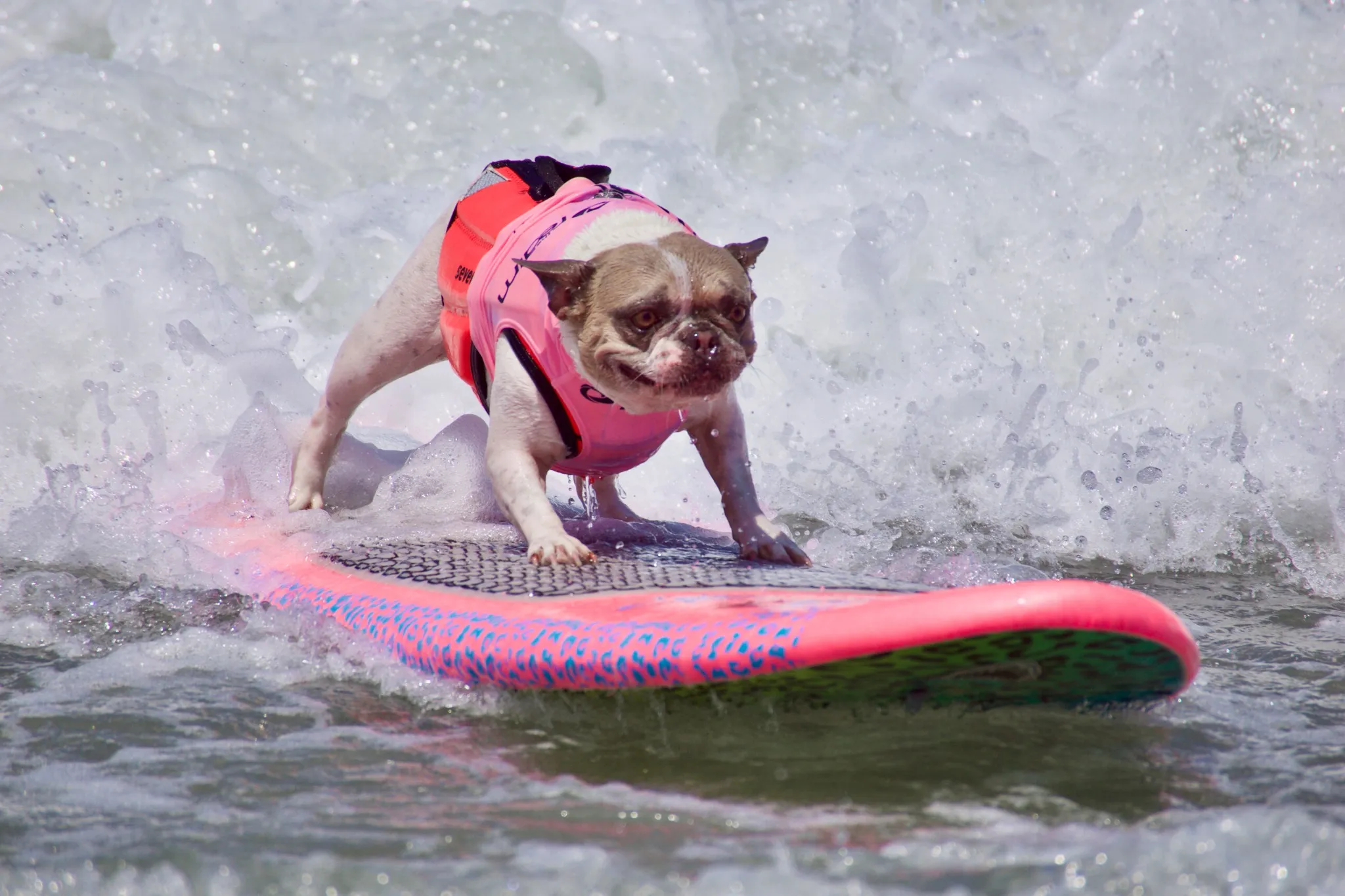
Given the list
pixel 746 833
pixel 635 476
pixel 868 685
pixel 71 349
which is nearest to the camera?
pixel 746 833

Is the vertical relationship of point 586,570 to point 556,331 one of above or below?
below

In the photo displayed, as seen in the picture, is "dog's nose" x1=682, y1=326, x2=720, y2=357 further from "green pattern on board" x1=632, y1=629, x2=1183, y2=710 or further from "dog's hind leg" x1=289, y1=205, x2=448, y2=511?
"dog's hind leg" x1=289, y1=205, x2=448, y2=511

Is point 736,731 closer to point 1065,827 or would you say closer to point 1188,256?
point 1065,827

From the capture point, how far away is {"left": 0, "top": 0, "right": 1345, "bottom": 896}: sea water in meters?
2.69

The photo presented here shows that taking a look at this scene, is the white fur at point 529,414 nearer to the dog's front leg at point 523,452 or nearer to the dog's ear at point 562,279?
the dog's front leg at point 523,452

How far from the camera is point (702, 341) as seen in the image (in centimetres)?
381

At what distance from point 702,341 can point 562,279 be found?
1.59 ft

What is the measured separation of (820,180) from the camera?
8.87 metres

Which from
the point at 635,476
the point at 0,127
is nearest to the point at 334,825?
the point at 635,476

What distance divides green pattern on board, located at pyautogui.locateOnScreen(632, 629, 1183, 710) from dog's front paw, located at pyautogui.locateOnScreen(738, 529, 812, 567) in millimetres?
1204

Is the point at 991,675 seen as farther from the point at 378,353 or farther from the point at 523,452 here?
the point at 378,353

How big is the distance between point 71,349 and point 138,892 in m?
4.74

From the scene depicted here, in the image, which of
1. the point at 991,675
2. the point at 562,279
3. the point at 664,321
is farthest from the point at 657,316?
the point at 991,675

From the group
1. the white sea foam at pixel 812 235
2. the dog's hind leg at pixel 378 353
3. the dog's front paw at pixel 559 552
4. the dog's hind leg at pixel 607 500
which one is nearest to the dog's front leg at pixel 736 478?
the dog's front paw at pixel 559 552
